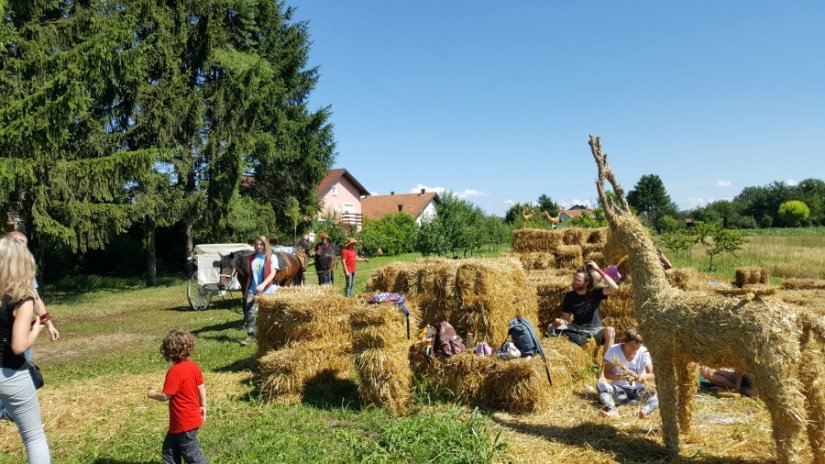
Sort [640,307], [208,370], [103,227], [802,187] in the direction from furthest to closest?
1. [802,187]
2. [103,227]
3. [208,370]
4. [640,307]

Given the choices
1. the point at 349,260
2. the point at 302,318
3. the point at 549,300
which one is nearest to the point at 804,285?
the point at 549,300

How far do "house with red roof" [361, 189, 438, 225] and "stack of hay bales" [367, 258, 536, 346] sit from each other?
52.5 m

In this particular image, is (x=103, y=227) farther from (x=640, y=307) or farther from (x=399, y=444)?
(x=640, y=307)

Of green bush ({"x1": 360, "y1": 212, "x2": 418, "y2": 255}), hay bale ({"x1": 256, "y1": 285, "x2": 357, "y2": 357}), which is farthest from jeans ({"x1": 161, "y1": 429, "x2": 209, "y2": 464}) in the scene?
green bush ({"x1": 360, "y1": 212, "x2": 418, "y2": 255})

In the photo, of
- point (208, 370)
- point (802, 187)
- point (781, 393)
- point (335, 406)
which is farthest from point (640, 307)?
point (802, 187)

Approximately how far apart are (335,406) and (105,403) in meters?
2.96

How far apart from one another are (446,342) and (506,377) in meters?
1.12

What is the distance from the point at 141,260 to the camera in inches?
1048

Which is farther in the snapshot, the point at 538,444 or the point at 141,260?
the point at 141,260

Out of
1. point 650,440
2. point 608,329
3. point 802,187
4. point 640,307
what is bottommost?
point 650,440

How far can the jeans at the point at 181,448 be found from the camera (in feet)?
13.4

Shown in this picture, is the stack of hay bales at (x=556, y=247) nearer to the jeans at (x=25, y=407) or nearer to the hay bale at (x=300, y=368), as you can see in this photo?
the hay bale at (x=300, y=368)

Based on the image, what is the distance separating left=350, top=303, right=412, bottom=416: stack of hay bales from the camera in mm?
5832

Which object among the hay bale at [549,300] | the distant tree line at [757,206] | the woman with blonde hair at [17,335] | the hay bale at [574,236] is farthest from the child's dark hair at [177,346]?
the distant tree line at [757,206]
